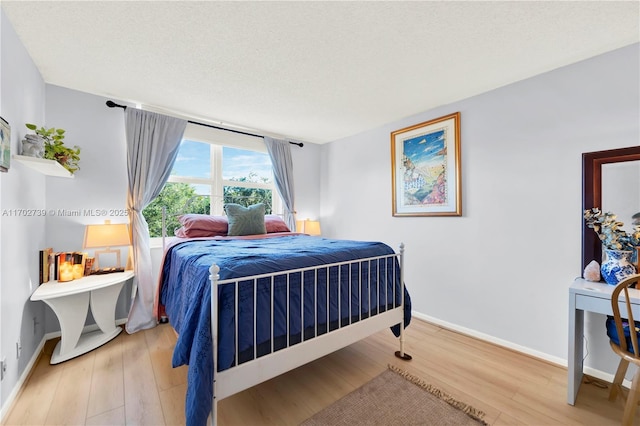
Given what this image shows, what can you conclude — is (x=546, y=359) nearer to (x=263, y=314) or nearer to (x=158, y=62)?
(x=263, y=314)

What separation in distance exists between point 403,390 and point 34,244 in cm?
286

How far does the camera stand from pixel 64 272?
213cm

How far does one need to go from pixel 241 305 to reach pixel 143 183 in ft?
6.92

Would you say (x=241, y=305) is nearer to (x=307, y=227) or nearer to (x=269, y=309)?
(x=269, y=309)

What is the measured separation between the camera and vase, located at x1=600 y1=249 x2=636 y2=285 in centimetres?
163

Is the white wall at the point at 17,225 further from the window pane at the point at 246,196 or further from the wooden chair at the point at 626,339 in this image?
the wooden chair at the point at 626,339

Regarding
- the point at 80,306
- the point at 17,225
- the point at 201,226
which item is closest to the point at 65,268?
the point at 80,306

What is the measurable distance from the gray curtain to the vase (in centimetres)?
312

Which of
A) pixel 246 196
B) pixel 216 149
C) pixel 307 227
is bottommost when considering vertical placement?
pixel 307 227

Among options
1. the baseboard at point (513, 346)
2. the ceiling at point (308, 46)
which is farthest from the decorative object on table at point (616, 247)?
the ceiling at point (308, 46)

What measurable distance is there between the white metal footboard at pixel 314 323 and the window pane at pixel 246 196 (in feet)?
7.24

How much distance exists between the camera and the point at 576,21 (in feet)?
5.08

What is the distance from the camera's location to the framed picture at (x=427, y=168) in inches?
104

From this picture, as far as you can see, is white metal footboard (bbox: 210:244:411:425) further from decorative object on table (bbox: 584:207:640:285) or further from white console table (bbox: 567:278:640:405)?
decorative object on table (bbox: 584:207:640:285)
